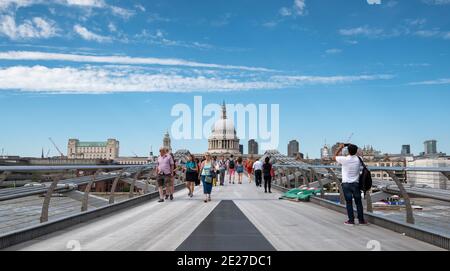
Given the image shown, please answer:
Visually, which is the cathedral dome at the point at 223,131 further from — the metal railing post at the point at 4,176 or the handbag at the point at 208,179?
the metal railing post at the point at 4,176

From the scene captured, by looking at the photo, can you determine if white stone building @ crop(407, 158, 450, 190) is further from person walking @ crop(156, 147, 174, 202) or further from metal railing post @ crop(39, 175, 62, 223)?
person walking @ crop(156, 147, 174, 202)

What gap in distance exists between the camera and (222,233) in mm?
8359

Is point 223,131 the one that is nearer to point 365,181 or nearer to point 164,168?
point 164,168

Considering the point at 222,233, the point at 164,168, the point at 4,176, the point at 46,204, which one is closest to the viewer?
the point at 4,176

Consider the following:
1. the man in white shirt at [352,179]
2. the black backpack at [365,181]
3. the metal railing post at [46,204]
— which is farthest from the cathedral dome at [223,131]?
the metal railing post at [46,204]

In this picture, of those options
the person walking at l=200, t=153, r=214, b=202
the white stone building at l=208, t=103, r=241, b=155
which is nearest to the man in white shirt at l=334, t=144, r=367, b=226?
the person walking at l=200, t=153, r=214, b=202

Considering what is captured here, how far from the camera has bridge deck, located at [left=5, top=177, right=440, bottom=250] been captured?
23.3 ft

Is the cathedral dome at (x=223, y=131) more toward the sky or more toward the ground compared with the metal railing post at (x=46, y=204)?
more toward the sky

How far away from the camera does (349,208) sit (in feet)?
31.1

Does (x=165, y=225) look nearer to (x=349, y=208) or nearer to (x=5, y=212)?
(x=5, y=212)

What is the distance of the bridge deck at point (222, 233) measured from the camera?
709cm

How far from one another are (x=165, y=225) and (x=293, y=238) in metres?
2.99

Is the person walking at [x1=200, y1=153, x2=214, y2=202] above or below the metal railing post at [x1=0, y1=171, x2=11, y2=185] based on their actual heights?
below

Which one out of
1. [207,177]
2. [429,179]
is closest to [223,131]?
[207,177]
